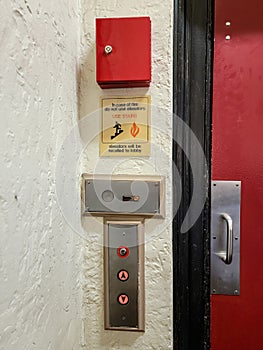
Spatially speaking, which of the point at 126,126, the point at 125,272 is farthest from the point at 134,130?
the point at 125,272

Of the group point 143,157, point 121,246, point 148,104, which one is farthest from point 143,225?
point 148,104

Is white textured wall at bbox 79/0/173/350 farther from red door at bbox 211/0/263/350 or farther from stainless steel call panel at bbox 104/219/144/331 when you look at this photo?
red door at bbox 211/0/263/350

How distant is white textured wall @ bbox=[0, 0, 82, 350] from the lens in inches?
24.7

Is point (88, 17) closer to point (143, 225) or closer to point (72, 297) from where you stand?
point (143, 225)

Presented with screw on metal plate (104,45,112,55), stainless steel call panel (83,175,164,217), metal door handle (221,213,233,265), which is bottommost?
metal door handle (221,213,233,265)

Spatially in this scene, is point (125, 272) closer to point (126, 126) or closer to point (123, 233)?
point (123, 233)

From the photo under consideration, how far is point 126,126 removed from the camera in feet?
3.30

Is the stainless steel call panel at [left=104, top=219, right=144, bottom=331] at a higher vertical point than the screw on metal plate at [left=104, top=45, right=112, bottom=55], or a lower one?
lower

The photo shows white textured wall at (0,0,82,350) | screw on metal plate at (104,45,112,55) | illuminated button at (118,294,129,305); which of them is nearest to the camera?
white textured wall at (0,0,82,350)

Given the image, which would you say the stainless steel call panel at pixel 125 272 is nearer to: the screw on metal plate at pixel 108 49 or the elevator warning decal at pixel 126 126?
the elevator warning decal at pixel 126 126

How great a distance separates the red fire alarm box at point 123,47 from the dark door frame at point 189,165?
0.36 ft

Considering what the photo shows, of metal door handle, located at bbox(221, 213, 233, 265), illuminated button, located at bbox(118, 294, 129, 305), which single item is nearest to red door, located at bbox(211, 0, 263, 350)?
metal door handle, located at bbox(221, 213, 233, 265)

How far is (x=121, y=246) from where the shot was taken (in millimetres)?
1011

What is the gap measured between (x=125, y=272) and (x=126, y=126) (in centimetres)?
41
